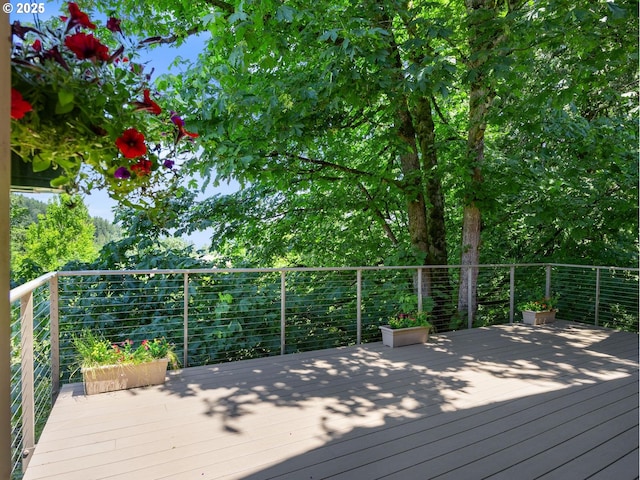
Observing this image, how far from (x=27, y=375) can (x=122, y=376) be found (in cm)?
105

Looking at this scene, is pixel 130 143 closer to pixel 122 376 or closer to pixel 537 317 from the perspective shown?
pixel 122 376

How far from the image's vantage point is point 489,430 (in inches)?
103

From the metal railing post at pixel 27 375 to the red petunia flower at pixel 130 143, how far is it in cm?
196

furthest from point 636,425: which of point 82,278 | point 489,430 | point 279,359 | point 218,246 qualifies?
point 218,246

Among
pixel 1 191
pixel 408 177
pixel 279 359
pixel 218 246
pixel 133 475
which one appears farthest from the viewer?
pixel 218 246

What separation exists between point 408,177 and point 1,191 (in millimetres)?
5707

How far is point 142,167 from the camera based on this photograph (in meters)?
0.92

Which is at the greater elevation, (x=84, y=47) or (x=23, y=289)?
(x=84, y=47)

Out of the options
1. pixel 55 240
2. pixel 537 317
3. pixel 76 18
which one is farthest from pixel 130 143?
pixel 55 240

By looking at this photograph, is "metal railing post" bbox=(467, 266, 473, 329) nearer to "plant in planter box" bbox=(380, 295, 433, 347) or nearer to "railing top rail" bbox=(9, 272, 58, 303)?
"plant in planter box" bbox=(380, 295, 433, 347)

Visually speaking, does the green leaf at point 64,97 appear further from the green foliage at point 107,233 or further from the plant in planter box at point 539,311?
the plant in planter box at point 539,311

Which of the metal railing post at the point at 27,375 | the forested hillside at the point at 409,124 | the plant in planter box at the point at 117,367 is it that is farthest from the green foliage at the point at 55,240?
the metal railing post at the point at 27,375

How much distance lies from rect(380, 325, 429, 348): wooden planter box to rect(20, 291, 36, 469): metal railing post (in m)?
3.38

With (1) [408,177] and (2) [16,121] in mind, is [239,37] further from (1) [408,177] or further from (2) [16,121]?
(1) [408,177]
